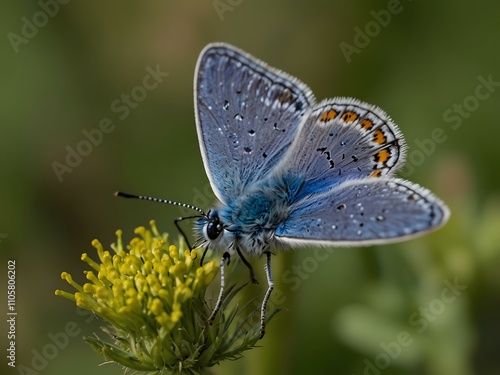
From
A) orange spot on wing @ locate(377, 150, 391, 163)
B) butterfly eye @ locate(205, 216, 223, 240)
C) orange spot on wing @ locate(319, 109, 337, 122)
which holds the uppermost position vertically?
orange spot on wing @ locate(319, 109, 337, 122)

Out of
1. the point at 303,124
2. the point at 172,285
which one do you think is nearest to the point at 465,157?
the point at 303,124

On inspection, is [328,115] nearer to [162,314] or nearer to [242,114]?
[242,114]

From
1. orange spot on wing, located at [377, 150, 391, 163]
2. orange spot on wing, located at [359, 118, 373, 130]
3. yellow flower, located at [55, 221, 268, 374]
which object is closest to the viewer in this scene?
yellow flower, located at [55, 221, 268, 374]

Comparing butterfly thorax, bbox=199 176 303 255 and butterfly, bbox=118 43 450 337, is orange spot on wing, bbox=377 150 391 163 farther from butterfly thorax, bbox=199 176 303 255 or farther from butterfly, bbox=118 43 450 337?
butterfly thorax, bbox=199 176 303 255

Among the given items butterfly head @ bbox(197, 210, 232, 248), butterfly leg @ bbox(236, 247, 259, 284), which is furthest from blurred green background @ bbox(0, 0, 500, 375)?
butterfly head @ bbox(197, 210, 232, 248)

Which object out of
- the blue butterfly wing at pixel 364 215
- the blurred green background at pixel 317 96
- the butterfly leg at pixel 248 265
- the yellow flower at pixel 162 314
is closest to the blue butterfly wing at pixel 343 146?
the blue butterfly wing at pixel 364 215

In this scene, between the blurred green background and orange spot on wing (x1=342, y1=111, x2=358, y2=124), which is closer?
orange spot on wing (x1=342, y1=111, x2=358, y2=124)

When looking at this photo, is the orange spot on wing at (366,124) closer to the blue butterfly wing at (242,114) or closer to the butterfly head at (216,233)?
the blue butterfly wing at (242,114)
